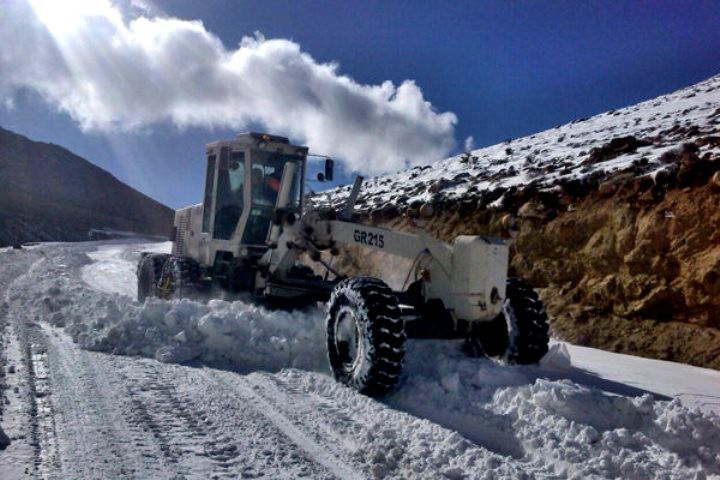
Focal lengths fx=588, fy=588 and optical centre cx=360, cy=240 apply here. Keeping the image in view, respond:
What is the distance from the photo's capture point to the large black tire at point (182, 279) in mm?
9859

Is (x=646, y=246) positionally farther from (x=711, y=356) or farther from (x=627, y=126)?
(x=627, y=126)

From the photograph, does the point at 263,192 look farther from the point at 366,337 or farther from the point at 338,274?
the point at 366,337

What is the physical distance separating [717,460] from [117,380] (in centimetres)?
510

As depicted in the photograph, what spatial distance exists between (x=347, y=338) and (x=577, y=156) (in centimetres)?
1319

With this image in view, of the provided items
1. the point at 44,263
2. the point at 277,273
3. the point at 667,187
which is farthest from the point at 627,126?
the point at 44,263

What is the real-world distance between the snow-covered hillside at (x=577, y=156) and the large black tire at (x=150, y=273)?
5264mm

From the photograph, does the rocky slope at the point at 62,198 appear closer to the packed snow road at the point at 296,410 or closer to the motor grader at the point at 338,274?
the motor grader at the point at 338,274

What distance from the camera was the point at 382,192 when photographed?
78.0 ft

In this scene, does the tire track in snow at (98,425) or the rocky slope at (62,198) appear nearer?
the tire track in snow at (98,425)

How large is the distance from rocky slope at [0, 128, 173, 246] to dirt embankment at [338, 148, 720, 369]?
4394cm

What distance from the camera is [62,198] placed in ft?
246

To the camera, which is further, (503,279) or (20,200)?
(20,200)

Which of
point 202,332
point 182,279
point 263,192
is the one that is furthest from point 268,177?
point 202,332

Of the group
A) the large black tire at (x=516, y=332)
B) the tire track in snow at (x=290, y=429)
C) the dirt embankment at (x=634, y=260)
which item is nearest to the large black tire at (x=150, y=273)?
the dirt embankment at (x=634, y=260)
